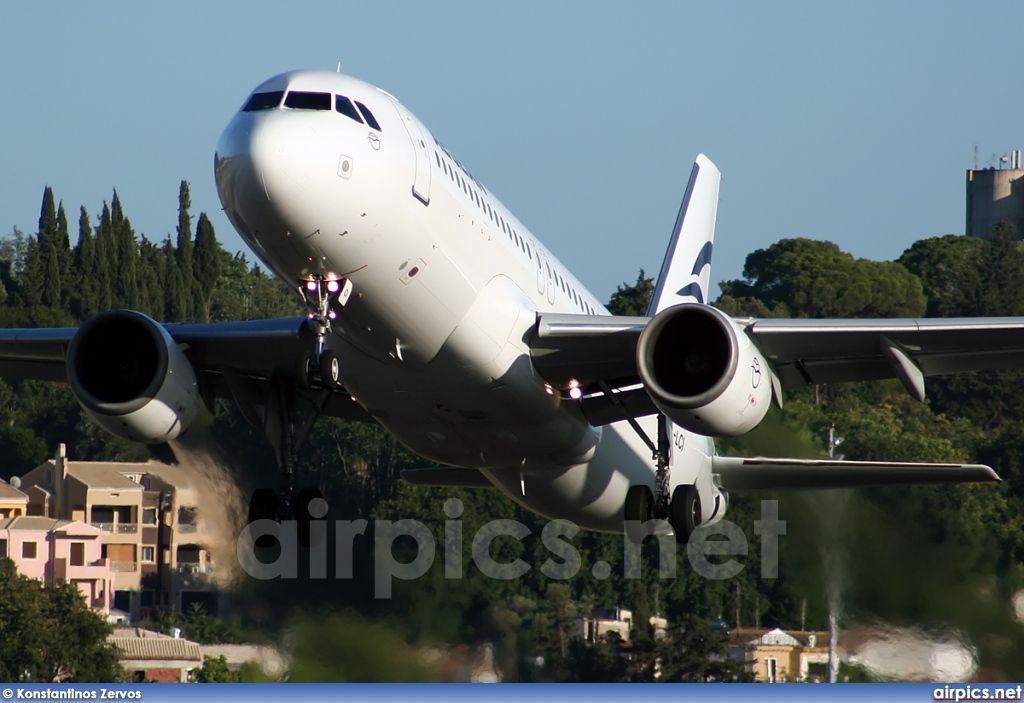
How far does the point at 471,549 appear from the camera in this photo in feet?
106

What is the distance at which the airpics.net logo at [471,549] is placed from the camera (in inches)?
1055

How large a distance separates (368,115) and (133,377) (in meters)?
5.85

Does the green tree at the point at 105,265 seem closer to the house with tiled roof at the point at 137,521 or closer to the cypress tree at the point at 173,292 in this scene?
the cypress tree at the point at 173,292

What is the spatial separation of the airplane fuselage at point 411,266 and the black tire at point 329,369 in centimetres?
43

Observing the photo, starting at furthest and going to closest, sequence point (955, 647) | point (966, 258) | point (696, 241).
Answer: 1. point (966, 258)
2. point (696, 241)
3. point (955, 647)

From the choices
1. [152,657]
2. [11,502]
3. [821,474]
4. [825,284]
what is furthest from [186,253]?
[821,474]

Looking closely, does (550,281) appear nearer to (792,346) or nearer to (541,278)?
(541,278)

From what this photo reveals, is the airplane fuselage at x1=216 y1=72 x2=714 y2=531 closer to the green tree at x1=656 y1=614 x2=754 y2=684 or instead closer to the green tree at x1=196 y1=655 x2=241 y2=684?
the green tree at x1=196 y1=655 x2=241 y2=684

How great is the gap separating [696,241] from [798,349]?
9.16 meters

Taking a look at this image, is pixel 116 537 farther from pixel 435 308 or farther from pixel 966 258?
pixel 966 258

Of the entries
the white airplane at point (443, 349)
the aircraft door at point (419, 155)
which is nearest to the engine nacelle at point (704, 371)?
the white airplane at point (443, 349)

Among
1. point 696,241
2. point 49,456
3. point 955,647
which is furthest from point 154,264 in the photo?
point 955,647

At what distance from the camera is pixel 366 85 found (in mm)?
19047

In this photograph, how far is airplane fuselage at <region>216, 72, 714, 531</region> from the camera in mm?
17625
